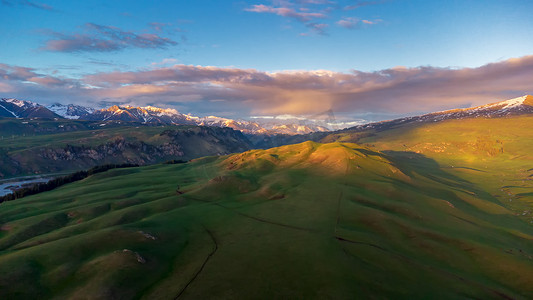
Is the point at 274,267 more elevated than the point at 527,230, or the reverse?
the point at 274,267

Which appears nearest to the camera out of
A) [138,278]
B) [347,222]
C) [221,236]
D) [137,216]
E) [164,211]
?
[138,278]

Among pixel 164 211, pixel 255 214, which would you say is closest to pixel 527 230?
pixel 255 214

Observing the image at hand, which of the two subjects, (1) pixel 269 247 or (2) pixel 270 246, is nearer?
(1) pixel 269 247

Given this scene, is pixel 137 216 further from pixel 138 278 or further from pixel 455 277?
pixel 455 277

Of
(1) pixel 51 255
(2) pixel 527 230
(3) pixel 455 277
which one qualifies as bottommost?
(2) pixel 527 230

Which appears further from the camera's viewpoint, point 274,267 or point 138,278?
point 274,267

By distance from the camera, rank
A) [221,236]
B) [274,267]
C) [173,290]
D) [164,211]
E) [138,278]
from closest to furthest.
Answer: [173,290]
[138,278]
[274,267]
[221,236]
[164,211]

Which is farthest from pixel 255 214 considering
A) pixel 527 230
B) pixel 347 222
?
pixel 527 230
